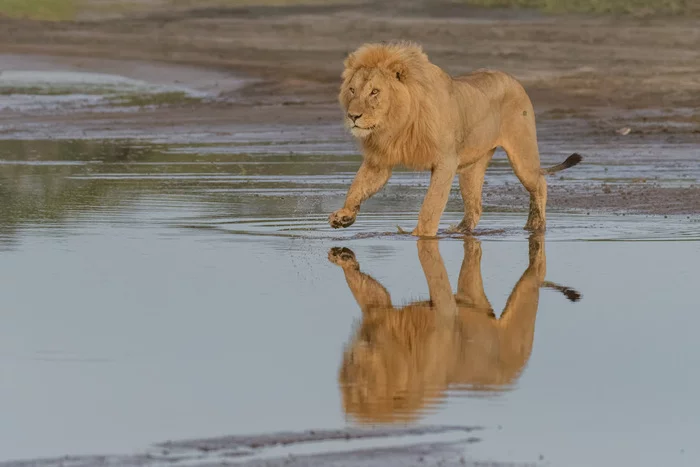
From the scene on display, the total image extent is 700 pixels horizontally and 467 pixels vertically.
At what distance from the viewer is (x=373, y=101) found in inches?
426

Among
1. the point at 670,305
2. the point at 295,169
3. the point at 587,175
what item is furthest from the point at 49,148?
the point at 670,305

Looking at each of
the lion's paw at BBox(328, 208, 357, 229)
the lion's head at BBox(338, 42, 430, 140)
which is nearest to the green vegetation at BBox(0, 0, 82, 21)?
the lion's paw at BBox(328, 208, 357, 229)

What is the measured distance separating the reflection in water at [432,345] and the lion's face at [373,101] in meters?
1.30

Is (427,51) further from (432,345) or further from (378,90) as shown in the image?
(432,345)

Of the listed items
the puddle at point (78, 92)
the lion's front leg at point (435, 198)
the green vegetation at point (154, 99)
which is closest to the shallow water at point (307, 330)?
the lion's front leg at point (435, 198)

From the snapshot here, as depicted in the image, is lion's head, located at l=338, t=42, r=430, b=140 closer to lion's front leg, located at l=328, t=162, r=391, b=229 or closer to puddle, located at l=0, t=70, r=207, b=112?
lion's front leg, located at l=328, t=162, r=391, b=229

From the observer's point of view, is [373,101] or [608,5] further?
[608,5]

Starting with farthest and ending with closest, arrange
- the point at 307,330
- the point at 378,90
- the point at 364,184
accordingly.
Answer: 1. the point at 364,184
2. the point at 378,90
3. the point at 307,330

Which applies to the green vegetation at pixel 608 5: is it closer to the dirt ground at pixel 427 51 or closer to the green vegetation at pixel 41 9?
the dirt ground at pixel 427 51

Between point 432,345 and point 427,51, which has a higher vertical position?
point 427,51

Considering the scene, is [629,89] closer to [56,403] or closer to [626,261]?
[626,261]

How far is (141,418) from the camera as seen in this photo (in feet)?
19.5

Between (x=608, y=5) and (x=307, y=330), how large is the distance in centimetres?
3755

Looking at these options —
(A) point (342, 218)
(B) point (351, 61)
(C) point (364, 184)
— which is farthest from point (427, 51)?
(B) point (351, 61)
